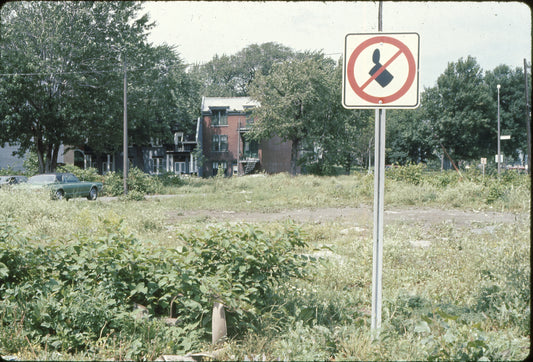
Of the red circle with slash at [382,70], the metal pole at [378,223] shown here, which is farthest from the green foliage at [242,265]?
the red circle with slash at [382,70]

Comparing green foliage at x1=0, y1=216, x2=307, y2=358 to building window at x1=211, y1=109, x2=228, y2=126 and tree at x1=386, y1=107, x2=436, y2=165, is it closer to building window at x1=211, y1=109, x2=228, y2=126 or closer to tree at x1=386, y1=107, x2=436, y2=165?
building window at x1=211, y1=109, x2=228, y2=126

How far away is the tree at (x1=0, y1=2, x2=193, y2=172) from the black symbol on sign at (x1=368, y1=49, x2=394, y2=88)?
893 inches

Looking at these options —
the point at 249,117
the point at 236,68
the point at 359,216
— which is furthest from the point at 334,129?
the point at 359,216

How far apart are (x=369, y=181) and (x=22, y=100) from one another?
2211 cm

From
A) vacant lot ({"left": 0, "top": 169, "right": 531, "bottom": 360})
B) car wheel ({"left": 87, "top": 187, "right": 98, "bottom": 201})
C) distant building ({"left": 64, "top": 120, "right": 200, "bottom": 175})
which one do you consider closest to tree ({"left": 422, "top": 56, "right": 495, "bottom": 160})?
distant building ({"left": 64, "top": 120, "right": 200, "bottom": 175})

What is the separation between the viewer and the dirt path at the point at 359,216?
12.1m

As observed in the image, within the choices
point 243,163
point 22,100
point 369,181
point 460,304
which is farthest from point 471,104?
point 460,304

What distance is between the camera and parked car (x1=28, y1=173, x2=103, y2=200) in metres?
18.6

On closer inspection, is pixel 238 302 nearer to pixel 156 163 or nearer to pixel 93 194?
pixel 93 194

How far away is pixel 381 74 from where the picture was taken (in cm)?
342

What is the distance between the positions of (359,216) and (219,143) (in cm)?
4027

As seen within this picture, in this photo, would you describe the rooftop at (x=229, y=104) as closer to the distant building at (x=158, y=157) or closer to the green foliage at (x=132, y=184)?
the distant building at (x=158, y=157)

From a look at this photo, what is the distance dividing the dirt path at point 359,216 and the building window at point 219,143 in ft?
120

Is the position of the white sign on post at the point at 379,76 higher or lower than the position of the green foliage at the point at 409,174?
higher
